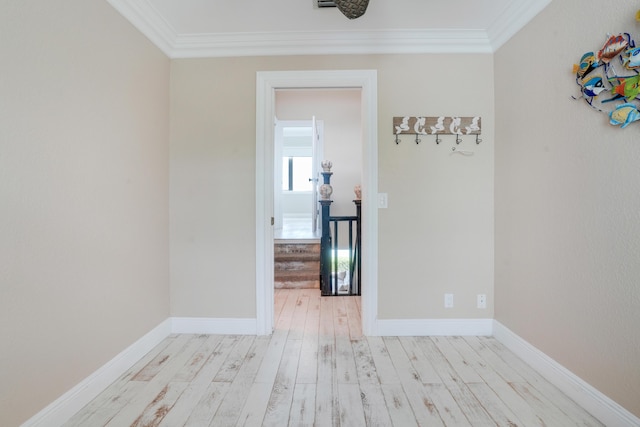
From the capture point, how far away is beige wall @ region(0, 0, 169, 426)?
50.4 inches

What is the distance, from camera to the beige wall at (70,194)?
50.4 inches

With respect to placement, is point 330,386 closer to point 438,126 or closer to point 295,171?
point 438,126

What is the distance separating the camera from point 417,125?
2.40m

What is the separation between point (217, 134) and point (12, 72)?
4.25 ft

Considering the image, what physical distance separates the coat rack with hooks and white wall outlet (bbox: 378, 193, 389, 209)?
0.45 metres

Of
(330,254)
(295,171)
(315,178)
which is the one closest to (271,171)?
(330,254)

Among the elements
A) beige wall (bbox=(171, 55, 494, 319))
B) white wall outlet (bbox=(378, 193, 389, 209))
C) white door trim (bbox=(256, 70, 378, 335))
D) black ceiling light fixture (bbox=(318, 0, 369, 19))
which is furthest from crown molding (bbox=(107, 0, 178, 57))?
white wall outlet (bbox=(378, 193, 389, 209))

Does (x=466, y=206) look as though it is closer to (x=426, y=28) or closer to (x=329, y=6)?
(x=426, y=28)

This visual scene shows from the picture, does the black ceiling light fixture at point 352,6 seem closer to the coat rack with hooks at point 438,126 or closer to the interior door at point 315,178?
the coat rack with hooks at point 438,126

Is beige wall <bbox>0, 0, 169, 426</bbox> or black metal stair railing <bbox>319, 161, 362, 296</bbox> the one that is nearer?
beige wall <bbox>0, 0, 169, 426</bbox>

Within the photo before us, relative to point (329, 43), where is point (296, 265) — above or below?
below

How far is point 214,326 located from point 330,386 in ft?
3.91

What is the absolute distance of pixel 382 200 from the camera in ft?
7.97

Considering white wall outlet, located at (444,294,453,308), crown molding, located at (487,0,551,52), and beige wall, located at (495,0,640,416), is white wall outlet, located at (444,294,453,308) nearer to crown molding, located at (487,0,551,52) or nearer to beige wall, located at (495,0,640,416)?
beige wall, located at (495,0,640,416)
